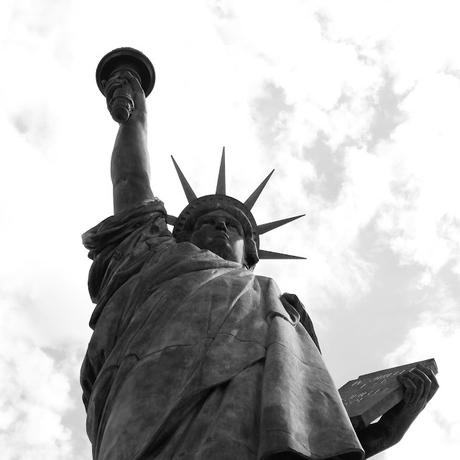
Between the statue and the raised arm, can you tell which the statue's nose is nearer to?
the statue

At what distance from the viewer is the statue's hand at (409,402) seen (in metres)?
6.38

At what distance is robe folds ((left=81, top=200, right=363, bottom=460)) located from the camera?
4141 mm

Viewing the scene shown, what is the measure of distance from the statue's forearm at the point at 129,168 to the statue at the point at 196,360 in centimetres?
1

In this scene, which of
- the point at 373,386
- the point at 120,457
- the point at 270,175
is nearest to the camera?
the point at 120,457

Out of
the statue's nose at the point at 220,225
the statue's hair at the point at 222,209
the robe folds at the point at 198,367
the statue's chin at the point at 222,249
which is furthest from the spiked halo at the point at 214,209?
the robe folds at the point at 198,367

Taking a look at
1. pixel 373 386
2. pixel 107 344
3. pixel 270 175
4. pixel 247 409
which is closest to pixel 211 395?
pixel 247 409

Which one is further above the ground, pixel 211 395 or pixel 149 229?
pixel 149 229

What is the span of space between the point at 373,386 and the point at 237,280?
1408 mm

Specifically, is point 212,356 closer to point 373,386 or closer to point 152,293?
point 152,293

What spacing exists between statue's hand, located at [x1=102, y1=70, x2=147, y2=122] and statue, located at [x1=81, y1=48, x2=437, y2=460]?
1.57 ft

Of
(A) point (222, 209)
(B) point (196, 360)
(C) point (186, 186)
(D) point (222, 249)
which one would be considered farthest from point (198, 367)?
(C) point (186, 186)

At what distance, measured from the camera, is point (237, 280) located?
571 cm

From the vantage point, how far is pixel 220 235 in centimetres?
736

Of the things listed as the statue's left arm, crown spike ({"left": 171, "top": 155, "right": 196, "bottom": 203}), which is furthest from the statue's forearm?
the statue's left arm
